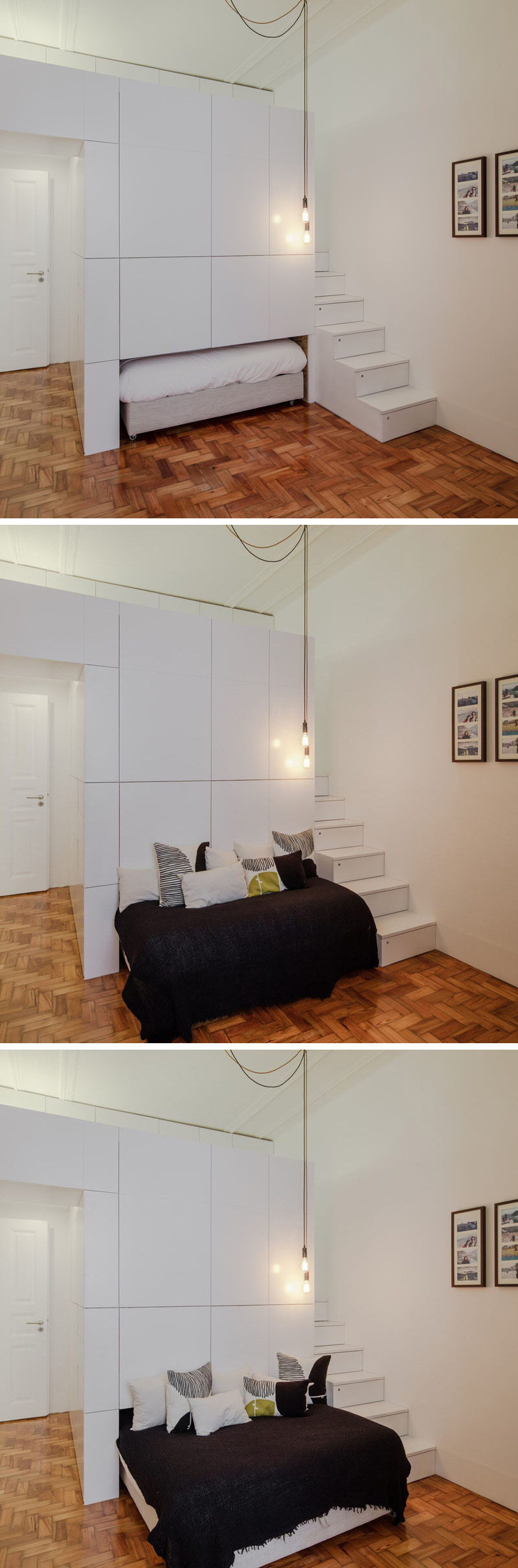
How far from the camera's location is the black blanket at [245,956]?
12.5ft

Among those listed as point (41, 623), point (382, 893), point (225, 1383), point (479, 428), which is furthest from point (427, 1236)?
point (479, 428)

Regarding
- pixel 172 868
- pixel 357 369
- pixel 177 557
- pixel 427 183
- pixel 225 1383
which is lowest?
pixel 225 1383

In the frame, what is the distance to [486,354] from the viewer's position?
4848 millimetres

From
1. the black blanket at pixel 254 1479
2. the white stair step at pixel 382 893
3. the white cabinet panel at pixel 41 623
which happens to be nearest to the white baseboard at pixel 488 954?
the white stair step at pixel 382 893

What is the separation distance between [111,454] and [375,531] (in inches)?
53.8

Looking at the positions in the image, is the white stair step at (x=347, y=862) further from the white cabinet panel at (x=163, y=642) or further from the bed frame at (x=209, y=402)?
the bed frame at (x=209, y=402)

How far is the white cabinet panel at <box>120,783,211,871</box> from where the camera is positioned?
13.3ft

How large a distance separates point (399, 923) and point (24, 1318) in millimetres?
4010

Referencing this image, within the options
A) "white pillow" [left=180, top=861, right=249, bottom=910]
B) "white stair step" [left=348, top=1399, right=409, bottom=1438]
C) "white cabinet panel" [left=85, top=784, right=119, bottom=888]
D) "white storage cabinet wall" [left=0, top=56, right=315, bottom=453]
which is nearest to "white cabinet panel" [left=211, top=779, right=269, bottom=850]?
"white pillow" [left=180, top=861, right=249, bottom=910]

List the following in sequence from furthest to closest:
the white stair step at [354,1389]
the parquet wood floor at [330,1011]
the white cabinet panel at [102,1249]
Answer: the white stair step at [354,1389], the white cabinet panel at [102,1249], the parquet wood floor at [330,1011]

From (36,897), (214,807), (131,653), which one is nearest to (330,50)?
(131,653)

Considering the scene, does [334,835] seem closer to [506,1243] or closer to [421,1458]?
[506,1243]

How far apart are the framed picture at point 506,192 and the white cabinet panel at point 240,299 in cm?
112

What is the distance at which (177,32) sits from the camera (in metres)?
4.28
